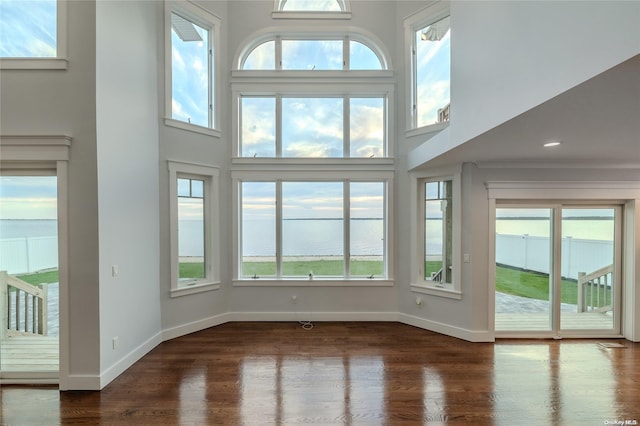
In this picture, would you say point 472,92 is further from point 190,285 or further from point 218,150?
point 190,285

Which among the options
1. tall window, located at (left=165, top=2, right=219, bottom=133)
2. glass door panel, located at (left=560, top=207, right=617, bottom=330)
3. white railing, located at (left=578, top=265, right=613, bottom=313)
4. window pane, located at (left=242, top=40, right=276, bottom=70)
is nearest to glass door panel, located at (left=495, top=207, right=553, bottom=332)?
glass door panel, located at (left=560, top=207, right=617, bottom=330)

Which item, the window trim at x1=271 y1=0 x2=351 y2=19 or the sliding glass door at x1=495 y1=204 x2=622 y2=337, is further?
the window trim at x1=271 y1=0 x2=351 y2=19

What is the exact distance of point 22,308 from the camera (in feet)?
9.99

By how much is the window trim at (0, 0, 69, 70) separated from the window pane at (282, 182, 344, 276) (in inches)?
118

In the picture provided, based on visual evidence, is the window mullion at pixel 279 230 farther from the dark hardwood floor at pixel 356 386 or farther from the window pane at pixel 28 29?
the window pane at pixel 28 29

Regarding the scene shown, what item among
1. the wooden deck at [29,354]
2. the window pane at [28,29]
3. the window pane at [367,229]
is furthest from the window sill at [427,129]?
→ the wooden deck at [29,354]

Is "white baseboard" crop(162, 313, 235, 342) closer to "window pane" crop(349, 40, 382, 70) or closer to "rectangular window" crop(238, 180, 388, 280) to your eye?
"rectangular window" crop(238, 180, 388, 280)

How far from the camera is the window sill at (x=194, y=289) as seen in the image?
4166 millimetres

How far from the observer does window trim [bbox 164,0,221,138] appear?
161 inches

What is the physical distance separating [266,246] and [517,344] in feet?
12.8

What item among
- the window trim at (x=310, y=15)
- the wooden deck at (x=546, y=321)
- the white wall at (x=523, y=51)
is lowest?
the wooden deck at (x=546, y=321)

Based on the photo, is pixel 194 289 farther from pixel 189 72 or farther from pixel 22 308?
pixel 189 72

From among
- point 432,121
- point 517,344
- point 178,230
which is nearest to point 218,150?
point 178,230

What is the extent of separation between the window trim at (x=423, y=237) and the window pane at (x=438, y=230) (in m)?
0.07
